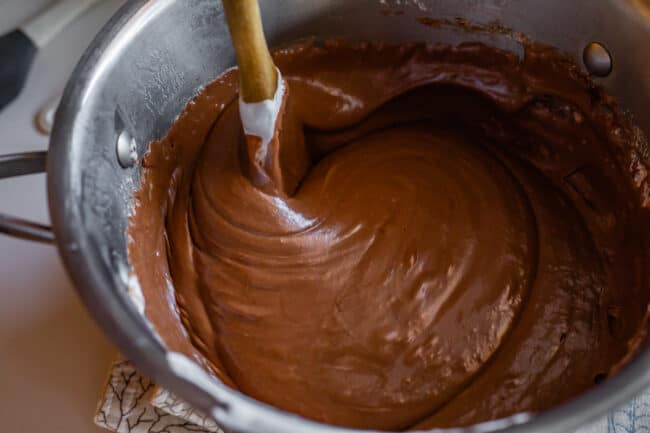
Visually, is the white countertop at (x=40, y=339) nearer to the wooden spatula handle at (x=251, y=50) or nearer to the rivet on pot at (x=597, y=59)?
the wooden spatula handle at (x=251, y=50)

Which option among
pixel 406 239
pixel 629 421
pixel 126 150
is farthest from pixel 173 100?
pixel 629 421

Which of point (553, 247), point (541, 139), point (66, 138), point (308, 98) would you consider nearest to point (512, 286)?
point (553, 247)

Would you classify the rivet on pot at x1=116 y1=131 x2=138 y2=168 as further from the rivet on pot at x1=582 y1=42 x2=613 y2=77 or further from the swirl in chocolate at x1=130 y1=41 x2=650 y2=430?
the rivet on pot at x1=582 y1=42 x2=613 y2=77

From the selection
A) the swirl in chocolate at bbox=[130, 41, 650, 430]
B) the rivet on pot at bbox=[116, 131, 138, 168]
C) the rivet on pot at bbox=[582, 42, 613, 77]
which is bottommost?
the swirl in chocolate at bbox=[130, 41, 650, 430]

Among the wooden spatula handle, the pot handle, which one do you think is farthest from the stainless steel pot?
the wooden spatula handle

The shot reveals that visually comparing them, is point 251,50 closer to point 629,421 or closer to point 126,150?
point 126,150

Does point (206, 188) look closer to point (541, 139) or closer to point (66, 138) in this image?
point (66, 138)
